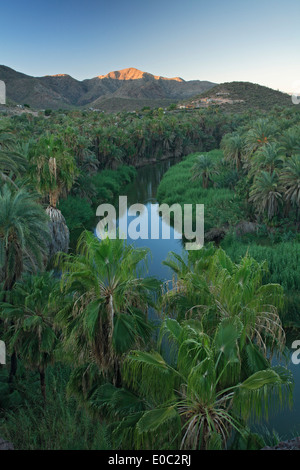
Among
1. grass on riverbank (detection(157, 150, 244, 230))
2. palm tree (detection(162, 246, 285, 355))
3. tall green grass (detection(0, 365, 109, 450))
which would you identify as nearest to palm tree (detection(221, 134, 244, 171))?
grass on riverbank (detection(157, 150, 244, 230))

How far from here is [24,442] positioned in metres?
10.8

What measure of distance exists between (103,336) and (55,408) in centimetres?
483

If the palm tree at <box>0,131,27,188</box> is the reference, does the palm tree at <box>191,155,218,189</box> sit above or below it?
above

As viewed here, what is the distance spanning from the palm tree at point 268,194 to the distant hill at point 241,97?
4128 inches

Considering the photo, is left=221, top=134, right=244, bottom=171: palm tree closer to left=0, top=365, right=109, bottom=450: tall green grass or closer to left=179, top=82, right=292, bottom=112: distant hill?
left=0, top=365, right=109, bottom=450: tall green grass

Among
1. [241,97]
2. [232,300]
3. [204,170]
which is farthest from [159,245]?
[241,97]

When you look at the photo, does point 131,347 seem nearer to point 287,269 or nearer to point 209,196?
point 287,269

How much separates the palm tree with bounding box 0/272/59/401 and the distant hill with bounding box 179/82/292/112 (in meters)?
125

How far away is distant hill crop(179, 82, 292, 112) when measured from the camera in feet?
436

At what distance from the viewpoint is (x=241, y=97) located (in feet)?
471

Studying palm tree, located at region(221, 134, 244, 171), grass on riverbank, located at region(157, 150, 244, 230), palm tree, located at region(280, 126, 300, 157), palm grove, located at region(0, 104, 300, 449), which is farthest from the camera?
palm tree, located at region(221, 134, 244, 171)

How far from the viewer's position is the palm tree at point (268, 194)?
2981 centimetres

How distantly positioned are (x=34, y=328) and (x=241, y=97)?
478 ft
